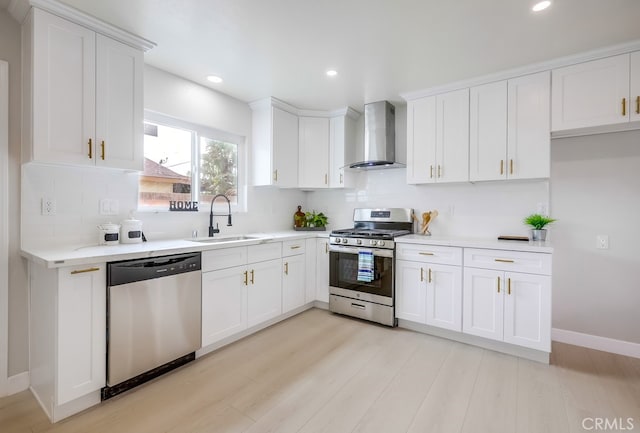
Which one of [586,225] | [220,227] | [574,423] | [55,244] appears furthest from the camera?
[220,227]

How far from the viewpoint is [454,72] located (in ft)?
9.11

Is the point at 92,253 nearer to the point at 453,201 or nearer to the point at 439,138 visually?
the point at 439,138

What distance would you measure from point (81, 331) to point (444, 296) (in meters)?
2.83

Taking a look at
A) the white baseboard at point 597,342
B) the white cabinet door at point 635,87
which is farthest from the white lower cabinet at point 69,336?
the white cabinet door at point 635,87

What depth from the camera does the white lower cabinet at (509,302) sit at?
8.01ft

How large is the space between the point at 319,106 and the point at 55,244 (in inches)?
116

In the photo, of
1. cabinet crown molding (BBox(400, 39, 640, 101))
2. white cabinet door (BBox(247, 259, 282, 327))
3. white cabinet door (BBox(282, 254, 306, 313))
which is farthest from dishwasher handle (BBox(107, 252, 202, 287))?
cabinet crown molding (BBox(400, 39, 640, 101))

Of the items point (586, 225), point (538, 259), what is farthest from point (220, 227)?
point (586, 225)

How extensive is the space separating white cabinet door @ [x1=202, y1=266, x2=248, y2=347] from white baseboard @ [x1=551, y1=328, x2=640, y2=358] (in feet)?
9.85

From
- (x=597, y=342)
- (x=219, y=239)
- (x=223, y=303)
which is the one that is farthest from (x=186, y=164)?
(x=597, y=342)

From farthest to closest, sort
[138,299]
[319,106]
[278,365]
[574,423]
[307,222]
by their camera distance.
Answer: [307,222], [319,106], [278,365], [138,299], [574,423]

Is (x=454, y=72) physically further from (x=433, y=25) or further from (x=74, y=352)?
(x=74, y=352)

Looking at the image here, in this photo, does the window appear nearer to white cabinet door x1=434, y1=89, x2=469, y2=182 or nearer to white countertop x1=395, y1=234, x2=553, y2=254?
white countertop x1=395, y1=234, x2=553, y2=254

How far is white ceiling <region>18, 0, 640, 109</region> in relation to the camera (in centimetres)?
190
